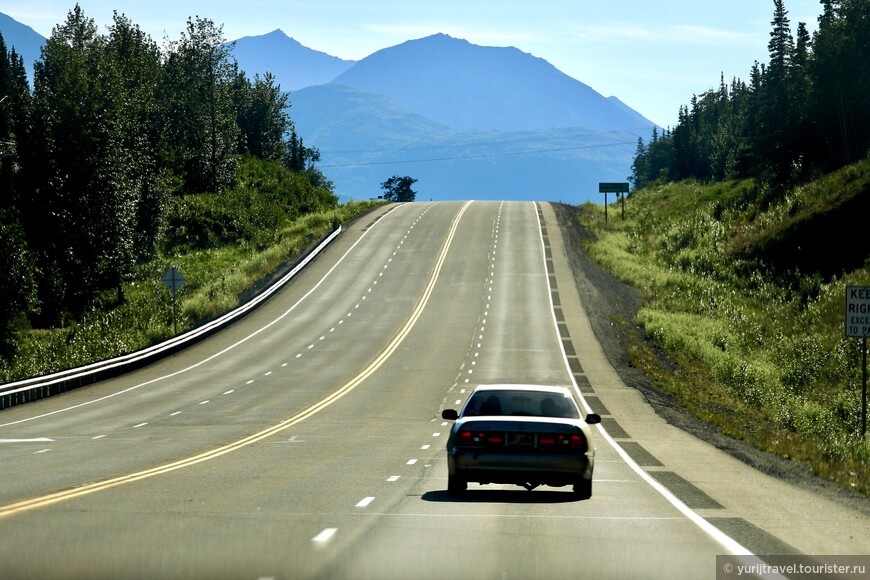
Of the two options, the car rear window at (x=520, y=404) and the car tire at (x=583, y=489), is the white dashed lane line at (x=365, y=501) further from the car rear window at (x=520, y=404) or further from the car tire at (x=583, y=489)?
the car tire at (x=583, y=489)

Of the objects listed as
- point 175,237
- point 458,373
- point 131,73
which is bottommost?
point 458,373

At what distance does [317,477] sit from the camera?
17156 millimetres

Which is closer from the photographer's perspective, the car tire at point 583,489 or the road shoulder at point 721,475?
the road shoulder at point 721,475

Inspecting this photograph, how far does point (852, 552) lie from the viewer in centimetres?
1050

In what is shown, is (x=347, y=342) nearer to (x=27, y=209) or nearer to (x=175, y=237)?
(x=27, y=209)

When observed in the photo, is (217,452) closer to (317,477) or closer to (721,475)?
(317,477)

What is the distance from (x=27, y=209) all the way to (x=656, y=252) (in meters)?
41.7

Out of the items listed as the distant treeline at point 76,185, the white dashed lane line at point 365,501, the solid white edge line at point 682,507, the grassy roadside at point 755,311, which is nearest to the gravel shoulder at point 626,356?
the grassy roadside at point 755,311

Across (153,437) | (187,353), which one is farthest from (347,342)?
(153,437)

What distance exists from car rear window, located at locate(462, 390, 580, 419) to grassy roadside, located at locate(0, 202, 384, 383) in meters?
33.6

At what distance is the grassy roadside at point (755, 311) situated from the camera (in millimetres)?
31781

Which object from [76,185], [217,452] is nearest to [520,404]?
[217,452]

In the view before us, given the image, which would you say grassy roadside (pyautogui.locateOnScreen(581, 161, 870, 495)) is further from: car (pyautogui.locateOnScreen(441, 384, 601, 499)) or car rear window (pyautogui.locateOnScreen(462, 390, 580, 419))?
car (pyautogui.locateOnScreen(441, 384, 601, 499))

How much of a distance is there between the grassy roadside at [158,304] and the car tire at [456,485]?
112ft
